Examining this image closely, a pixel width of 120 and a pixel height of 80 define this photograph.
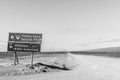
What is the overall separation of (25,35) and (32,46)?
188cm

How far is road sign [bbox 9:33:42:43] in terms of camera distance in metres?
20.4

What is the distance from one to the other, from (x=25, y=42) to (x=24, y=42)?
0.51 feet

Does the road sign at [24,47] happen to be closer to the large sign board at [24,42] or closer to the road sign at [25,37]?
the large sign board at [24,42]

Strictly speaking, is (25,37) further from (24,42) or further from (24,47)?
(24,47)

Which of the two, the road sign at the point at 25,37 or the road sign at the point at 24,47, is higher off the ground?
the road sign at the point at 25,37

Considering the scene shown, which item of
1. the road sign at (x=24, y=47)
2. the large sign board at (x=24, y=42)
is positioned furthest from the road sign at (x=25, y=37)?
the road sign at (x=24, y=47)

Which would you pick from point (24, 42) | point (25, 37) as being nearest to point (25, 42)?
point (24, 42)

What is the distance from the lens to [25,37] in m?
20.6

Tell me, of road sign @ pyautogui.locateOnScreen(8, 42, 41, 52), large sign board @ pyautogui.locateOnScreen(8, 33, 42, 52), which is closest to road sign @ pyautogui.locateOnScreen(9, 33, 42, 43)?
large sign board @ pyautogui.locateOnScreen(8, 33, 42, 52)

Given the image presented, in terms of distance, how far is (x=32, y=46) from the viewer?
20750 mm

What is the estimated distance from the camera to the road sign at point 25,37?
20.4m

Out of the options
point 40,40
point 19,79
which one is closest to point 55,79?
point 19,79

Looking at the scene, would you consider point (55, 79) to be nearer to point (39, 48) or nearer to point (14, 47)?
point (39, 48)

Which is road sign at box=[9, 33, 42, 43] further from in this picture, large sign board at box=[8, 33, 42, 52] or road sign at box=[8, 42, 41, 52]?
road sign at box=[8, 42, 41, 52]
